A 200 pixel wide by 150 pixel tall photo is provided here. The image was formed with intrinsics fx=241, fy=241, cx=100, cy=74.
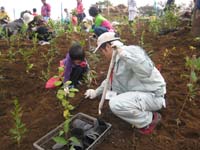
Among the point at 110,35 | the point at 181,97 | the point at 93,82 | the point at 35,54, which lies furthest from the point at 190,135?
the point at 35,54

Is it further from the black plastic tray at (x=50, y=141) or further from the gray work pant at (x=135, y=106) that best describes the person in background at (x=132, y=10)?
the black plastic tray at (x=50, y=141)

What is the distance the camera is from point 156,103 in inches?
88.1

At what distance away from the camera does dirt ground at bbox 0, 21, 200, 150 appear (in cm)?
218

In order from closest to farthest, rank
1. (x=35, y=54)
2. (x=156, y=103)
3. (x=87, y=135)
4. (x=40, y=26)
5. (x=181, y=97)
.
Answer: (x=87, y=135)
(x=156, y=103)
(x=181, y=97)
(x=35, y=54)
(x=40, y=26)

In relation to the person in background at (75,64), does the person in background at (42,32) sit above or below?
above

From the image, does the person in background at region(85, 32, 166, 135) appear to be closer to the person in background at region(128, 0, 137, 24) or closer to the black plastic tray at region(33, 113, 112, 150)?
the black plastic tray at region(33, 113, 112, 150)

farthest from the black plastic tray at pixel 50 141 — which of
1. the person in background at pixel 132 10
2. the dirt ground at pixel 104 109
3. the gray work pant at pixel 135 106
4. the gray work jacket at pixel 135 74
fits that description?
the person in background at pixel 132 10

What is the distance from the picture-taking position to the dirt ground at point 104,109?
85.7 inches

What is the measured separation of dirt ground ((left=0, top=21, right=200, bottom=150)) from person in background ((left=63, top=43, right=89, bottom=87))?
196mm

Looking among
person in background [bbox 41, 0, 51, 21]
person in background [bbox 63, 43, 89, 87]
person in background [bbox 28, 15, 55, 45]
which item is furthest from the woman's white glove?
person in background [bbox 41, 0, 51, 21]

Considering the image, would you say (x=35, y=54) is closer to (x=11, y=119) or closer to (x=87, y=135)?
(x=11, y=119)

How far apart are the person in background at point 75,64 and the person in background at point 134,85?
71 centimetres

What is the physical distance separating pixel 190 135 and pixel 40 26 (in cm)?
475

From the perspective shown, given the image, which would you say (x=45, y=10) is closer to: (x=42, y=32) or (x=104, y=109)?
(x=42, y=32)
